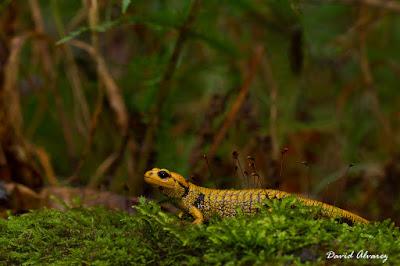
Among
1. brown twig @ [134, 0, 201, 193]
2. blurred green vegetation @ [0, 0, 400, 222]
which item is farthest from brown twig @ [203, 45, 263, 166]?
brown twig @ [134, 0, 201, 193]

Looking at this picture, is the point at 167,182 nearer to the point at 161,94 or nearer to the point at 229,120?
the point at 161,94

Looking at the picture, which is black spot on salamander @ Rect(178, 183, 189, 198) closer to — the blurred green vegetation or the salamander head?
the salamander head

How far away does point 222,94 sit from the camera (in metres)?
5.93

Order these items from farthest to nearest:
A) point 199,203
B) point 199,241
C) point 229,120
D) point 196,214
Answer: point 229,120
point 199,203
point 196,214
point 199,241

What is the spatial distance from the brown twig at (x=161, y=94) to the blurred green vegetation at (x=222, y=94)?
2 centimetres

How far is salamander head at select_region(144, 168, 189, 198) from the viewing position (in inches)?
130

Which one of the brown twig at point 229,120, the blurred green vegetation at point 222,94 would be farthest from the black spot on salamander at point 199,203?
the brown twig at point 229,120

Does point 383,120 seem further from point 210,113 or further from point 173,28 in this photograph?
point 173,28

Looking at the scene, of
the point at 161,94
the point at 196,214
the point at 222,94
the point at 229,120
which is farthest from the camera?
the point at 222,94

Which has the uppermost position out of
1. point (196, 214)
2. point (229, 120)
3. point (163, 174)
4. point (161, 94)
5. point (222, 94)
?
point (161, 94)

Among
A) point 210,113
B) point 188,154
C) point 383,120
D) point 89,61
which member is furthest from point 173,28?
point 383,120

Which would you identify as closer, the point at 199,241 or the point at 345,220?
the point at 199,241

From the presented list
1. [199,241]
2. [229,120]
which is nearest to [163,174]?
[199,241]

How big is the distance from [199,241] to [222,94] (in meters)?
3.40
